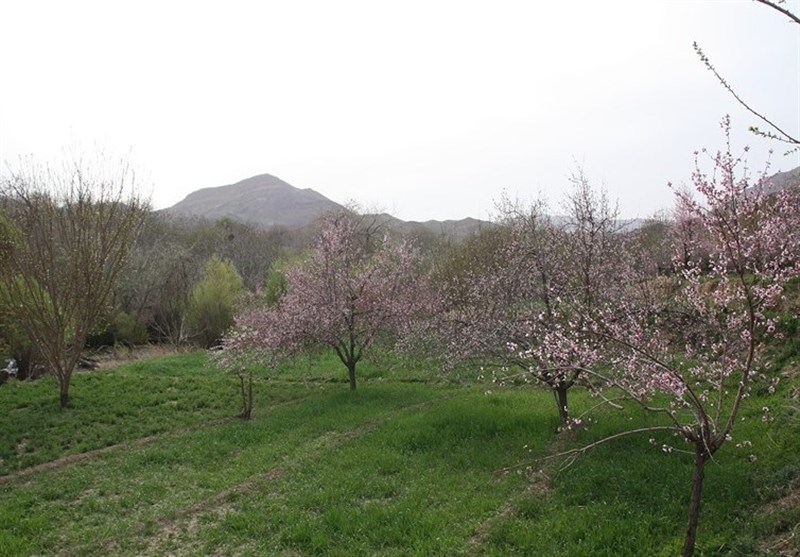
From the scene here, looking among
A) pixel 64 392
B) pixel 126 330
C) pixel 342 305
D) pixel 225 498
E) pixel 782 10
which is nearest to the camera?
pixel 782 10

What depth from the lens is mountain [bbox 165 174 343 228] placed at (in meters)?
138

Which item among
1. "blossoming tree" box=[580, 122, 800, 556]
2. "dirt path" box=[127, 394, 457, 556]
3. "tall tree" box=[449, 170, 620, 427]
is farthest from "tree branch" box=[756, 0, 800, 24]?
"dirt path" box=[127, 394, 457, 556]

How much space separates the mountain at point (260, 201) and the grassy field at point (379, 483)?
119433 mm

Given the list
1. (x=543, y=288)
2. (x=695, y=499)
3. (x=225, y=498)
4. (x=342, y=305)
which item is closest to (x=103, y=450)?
(x=225, y=498)

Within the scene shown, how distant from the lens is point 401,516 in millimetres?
7211

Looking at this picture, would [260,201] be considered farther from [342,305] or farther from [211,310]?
[342,305]

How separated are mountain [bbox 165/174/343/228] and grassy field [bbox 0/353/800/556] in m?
119

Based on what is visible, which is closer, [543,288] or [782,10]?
[782,10]

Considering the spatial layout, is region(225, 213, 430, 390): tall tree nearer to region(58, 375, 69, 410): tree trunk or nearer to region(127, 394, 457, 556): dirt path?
region(127, 394, 457, 556): dirt path

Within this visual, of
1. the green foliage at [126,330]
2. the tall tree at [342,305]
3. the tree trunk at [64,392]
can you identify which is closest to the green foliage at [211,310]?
the green foliage at [126,330]

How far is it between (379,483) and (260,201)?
149777 millimetres

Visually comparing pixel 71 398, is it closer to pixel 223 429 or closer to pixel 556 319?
pixel 223 429

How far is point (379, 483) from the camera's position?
8.48m

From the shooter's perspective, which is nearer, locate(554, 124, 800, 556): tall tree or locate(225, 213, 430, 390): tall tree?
locate(554, 124, 800, 556): tall tree
